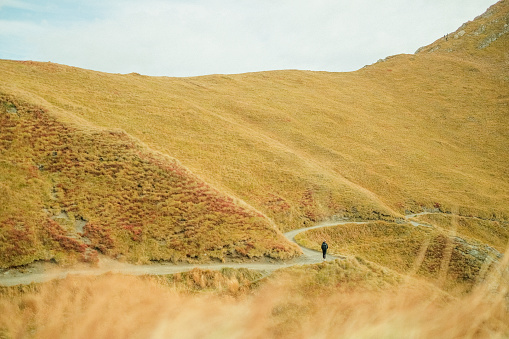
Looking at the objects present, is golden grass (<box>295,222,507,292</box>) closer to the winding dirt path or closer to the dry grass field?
the dry grass field

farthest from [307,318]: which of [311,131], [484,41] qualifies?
[484,41]

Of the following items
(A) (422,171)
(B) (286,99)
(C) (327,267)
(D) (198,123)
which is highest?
(B) (286,99)

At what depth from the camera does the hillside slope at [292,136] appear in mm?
38094

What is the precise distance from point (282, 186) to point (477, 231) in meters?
29.2

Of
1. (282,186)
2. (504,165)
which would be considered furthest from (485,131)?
(282,186)

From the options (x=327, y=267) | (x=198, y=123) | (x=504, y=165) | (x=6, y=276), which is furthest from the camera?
(x=504, y=165)

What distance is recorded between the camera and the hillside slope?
38.1 metres

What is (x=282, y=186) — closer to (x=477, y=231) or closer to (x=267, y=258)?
(x=267, y=258)

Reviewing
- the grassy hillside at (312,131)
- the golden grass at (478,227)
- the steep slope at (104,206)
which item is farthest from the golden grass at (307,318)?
the golden grass at (478,227)

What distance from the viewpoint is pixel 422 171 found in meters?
63.3

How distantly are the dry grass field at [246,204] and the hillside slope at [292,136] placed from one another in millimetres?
370

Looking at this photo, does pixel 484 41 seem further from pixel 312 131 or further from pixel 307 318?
pixel 307 318

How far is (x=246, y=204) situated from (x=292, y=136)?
35.4 metres

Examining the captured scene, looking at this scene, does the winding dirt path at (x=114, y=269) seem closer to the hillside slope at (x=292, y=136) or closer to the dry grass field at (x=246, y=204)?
the dry grass field at (x=246, y=204)
